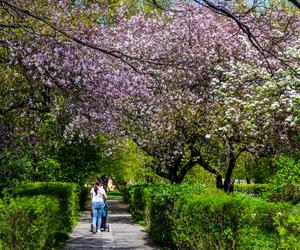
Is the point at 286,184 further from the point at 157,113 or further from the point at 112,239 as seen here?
the point at 157,113

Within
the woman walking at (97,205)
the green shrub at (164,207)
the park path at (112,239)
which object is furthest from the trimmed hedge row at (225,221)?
the woman walking at (97,205)

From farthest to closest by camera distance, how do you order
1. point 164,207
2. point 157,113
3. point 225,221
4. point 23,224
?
point 157,113, point 164,207, point 23,224, point 225,221

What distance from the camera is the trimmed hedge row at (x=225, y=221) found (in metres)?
5.31

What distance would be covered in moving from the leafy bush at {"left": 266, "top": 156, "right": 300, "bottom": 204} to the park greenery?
32 millimetres

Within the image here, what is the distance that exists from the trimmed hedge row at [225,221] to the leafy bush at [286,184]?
222 centimetres

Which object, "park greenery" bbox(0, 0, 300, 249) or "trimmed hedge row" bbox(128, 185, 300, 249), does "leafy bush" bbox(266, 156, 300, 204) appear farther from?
"trimmed hedge row" bbox(128, 185, 300, 249)

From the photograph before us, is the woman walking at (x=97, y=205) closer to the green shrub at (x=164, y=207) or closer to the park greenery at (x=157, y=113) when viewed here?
the park greenery at (x=157, y=113)

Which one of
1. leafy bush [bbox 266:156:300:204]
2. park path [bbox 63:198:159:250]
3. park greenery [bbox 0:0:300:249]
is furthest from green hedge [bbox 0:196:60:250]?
leafy bush [bbox 266:156:300:204]

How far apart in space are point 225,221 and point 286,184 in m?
5.41

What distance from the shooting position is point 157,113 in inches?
781

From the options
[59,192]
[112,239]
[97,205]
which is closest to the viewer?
[59,192]

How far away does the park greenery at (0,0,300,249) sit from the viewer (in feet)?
28.8

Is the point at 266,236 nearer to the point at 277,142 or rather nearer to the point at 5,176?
the point at 5,176

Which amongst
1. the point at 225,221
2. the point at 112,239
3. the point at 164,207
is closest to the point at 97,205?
the point at 112,239
